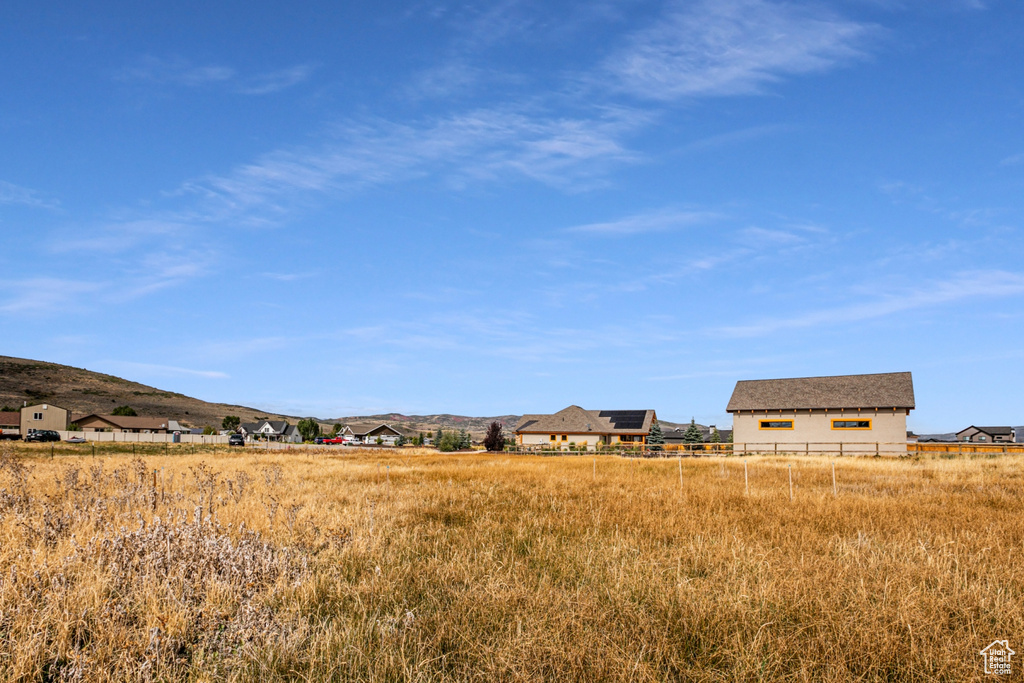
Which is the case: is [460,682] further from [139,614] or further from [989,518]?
[989,518]

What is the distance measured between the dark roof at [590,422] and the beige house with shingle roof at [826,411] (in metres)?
28.9

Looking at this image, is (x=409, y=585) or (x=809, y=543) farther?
(x=809, y=543)

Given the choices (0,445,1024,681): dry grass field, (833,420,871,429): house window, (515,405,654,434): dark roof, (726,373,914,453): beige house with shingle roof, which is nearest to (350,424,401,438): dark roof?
(515,405,654,434): dark roof

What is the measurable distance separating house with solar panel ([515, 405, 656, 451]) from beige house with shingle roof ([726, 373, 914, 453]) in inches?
1111

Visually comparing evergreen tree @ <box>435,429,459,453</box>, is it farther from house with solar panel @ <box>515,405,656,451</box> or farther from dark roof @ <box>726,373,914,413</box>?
dark roof @ <box>726,373,914,413</box>

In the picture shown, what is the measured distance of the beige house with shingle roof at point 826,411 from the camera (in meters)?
45.0

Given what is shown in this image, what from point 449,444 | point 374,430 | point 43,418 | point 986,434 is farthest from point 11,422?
point 986,434

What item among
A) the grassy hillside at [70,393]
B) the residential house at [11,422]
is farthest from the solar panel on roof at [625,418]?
the grassy hillside at [70,393]

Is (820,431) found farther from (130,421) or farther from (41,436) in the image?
(130,421)

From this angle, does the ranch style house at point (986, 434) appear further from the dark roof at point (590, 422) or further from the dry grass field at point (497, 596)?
the dry grass field at point (497, 596)

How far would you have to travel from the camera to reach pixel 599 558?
300 inches

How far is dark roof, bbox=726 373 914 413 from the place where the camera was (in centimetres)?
4547

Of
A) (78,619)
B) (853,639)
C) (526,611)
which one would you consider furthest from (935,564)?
(78,619)

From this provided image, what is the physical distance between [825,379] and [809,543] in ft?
152
